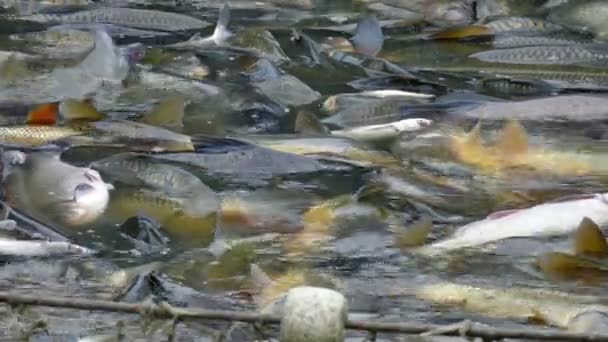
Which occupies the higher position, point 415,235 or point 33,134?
point 415,235

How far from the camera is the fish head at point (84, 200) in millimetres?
3775

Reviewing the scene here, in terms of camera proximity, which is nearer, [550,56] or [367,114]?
[367,114]

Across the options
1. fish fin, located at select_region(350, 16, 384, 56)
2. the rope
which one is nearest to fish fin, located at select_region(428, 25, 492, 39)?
fish fin, located at select_region(350, 16, 384, 56)

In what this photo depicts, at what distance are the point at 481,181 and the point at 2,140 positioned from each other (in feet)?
5.44

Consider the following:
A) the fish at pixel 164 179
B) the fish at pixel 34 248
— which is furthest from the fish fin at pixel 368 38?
the fish at pixel 34 248

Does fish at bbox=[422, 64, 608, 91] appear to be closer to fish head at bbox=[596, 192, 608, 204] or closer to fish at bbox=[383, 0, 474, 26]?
fish at bbox=[383, 0, 474, 26]

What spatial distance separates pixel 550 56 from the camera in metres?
5.95

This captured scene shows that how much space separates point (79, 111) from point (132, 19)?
6.78 ft

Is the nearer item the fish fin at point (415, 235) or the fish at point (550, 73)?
the fish fin at point (415, 235)

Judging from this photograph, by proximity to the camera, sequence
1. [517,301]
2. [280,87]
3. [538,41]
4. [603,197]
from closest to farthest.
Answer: [517,301]
[603,197]
[280,87]
[538,41]

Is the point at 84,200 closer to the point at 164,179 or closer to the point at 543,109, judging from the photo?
the point at 164,179

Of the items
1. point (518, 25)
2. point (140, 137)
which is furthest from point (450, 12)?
point (140, 137)

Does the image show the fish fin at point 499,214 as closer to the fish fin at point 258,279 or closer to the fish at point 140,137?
the fish fin at point 258,279

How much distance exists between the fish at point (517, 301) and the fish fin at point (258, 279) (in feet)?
1.33
